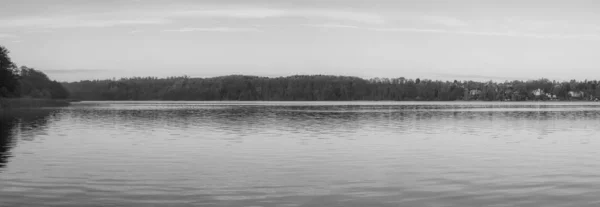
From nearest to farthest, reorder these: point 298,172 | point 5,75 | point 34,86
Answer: point 298,172 → point 5,75 → point 34,86

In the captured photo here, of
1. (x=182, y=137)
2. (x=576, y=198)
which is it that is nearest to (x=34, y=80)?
(x=182, y=137)

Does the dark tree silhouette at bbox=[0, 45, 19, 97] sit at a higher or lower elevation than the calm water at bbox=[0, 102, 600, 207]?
higher

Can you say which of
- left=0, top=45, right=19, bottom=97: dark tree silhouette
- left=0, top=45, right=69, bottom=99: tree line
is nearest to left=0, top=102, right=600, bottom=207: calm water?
left=0, top=45, right=19, bottom=97: dark tree silhouette

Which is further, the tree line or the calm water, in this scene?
the tree line

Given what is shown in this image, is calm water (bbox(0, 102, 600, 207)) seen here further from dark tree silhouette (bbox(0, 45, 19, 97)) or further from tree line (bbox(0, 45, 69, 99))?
tree line (bbox(0, 45, 69, 99))

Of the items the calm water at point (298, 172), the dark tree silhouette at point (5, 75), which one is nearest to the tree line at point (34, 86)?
the dark tree silhouette at point (5, 75)

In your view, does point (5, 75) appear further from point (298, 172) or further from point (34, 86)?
point (298, 172)

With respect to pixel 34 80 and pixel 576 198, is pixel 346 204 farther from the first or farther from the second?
pixel 34 80

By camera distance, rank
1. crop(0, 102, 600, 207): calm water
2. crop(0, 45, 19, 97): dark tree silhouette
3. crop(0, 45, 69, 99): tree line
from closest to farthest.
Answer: crop(0, 102, 600, 207): calm water
crop(0, 45, 19, 97): dark tree silhouette
crop(0, 45, 69, 99): tree line

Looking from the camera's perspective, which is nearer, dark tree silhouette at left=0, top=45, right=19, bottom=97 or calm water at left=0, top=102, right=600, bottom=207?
calm water at left=0, top=102, right=600, bottom=207

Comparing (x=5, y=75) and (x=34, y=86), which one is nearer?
(x=5, y=75)

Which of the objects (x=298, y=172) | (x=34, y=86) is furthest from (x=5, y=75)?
(x=298, y=172)

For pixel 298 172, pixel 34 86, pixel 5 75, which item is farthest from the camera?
pixel 34 86

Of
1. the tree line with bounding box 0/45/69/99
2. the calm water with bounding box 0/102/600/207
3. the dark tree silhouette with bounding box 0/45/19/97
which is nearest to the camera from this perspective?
the calm water with bounding box 0/102/600/207
